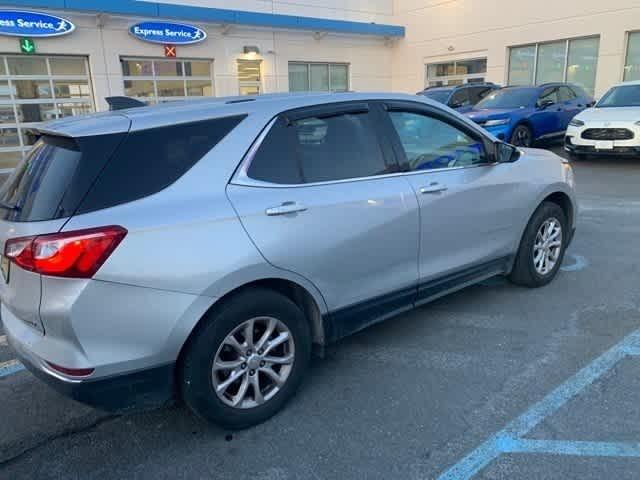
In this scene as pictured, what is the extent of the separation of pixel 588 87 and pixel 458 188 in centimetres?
1628

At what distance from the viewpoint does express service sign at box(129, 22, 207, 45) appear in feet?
51.4

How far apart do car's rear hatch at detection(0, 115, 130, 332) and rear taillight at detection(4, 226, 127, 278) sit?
5cm

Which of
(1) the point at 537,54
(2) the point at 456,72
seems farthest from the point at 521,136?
(2) the point at 456,72

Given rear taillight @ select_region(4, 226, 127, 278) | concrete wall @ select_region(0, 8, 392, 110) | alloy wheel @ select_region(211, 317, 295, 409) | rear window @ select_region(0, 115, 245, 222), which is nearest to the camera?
rear taillight @ select_region(4, 226, 127, 278)

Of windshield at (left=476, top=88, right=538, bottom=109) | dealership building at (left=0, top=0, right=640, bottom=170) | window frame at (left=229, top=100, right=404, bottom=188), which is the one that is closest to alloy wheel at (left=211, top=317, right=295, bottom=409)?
window frame at (left=229, top=100, right=404, bottom=188)

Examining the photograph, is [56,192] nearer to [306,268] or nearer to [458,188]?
[306,268]

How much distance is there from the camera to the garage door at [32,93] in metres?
13.9

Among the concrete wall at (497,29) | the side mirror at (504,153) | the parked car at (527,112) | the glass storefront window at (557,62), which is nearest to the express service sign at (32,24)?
the parked car at (527,112)

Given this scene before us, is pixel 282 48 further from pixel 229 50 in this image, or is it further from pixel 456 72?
pixel 456 72

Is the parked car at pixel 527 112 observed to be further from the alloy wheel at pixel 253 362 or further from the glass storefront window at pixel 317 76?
the alloy wheel at pixel 253 362

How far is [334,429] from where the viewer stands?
2725 mm

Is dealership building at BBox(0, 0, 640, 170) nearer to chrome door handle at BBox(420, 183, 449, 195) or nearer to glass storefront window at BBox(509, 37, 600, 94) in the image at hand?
glass storefront window at BBox(509, 37, 600, 94)

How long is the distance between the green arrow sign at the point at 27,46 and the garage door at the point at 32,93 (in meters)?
0.21

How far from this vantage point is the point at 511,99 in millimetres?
12469
